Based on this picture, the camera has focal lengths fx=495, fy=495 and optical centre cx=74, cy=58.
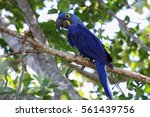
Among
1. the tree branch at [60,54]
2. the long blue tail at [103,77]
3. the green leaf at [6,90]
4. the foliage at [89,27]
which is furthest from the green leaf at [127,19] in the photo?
the green leaf at [6,90]

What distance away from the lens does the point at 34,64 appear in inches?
220

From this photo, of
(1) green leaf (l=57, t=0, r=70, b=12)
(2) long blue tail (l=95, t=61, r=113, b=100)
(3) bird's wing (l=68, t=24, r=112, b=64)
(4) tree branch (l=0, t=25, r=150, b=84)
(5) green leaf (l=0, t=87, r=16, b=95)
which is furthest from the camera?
(1) green leaf (l=57, t=0, r=70, b=12)

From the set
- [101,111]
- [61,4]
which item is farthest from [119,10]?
[101,111]

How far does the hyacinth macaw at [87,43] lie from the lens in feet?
14.4

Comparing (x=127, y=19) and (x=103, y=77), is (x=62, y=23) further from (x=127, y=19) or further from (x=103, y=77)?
(x=103, y=77)

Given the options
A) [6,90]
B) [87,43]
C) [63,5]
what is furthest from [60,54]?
[63,5]

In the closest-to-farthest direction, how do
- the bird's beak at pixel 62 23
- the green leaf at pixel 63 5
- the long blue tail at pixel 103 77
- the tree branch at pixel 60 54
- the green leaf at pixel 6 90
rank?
the tree branch at pixel 60 54, the long blue tail at pixel 103 77, the green leaf at pixel 6 90, the green leaf at pixel 63 5, the bird's beak at pixel 62 23

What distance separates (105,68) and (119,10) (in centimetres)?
182

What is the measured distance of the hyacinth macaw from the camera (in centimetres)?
438

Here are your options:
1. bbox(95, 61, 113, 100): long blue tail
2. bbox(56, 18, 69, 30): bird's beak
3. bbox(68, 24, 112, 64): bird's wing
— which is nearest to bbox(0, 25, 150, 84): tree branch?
bbox(95, 61, 113, 100): long blue tail

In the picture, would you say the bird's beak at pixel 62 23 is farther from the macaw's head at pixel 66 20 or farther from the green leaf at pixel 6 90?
the green leaf at pixel 6 90

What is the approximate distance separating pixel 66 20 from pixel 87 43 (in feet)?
2.00

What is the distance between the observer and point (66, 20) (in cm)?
534

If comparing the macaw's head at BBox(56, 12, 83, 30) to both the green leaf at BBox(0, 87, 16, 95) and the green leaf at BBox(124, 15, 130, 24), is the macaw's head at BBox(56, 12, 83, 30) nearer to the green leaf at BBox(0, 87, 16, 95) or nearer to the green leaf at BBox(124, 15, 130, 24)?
the green leaf at BBox(124, 15, 130, 24)
